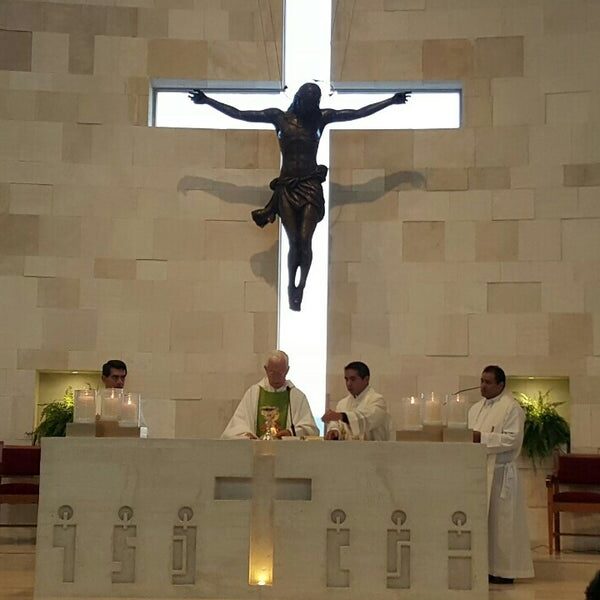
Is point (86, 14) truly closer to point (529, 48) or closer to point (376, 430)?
point (529, 48)

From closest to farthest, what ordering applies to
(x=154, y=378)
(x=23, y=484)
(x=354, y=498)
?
(x=354, y=498)
(x=23, y=484)
(x=154, y=378)

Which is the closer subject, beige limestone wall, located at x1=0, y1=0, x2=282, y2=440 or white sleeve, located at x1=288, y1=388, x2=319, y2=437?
white sleeve, located at x1=288, y1=388, x2=319, y2=437

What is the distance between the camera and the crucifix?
6.45 meters

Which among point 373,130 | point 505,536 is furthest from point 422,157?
point 505,536

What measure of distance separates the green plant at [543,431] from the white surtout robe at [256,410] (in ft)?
8.73

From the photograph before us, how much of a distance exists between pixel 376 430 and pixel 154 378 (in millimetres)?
3157

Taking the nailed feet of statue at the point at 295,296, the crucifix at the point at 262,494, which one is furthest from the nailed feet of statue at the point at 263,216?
the crucifix at the point at 262,494

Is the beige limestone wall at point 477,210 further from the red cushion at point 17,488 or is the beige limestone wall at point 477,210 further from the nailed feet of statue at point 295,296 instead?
the red cushion at point 17,488

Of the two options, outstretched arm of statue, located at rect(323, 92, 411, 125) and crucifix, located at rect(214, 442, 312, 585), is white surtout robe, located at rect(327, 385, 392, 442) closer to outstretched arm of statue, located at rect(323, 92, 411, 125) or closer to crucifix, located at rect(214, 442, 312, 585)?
crucifix, located at rect(214, 442, 312, 585)

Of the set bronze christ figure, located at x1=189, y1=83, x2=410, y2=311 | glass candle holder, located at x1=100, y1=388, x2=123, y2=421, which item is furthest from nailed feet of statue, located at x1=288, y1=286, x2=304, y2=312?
glass candle holder, located at x1=100, y1=388, x2=123, y2=421

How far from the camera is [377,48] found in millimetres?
10617

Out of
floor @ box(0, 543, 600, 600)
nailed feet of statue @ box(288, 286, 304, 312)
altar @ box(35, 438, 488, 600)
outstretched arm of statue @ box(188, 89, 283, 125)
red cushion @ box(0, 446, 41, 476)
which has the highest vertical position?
outstretched arm of statue @ box(188, 89, 283, 125)

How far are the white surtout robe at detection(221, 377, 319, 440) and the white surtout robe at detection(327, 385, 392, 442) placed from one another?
27 cm

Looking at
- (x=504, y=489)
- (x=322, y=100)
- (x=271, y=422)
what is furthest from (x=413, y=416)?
(x=322, y=100)
